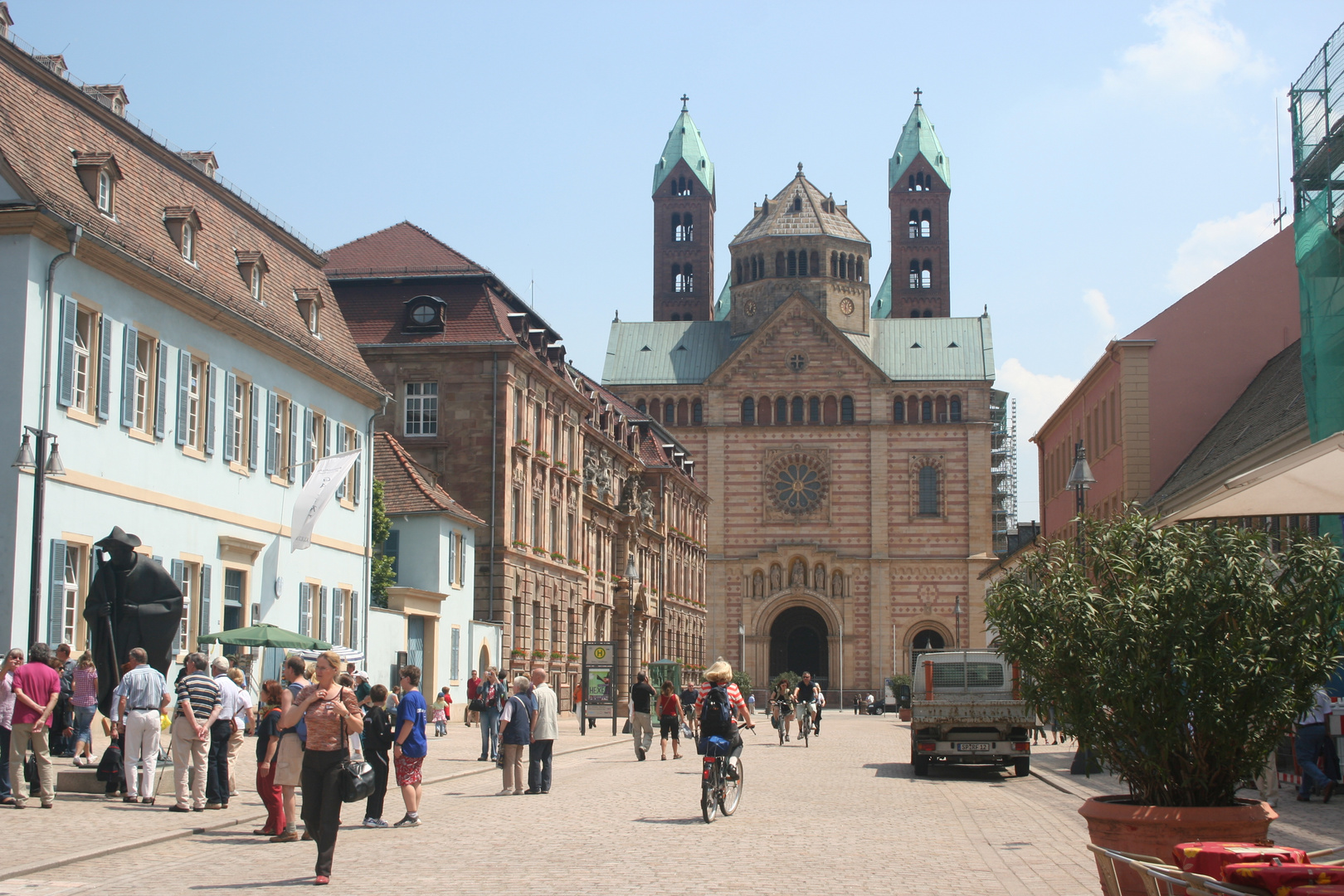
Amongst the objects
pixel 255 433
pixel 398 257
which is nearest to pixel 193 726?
pixel 255 433

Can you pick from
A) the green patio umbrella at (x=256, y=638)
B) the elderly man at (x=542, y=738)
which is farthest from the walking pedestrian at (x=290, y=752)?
the green patio umbrella at (x=256, y=638)

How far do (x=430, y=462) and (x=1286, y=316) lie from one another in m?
24.0

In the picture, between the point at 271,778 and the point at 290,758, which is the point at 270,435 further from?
the point at 290,758

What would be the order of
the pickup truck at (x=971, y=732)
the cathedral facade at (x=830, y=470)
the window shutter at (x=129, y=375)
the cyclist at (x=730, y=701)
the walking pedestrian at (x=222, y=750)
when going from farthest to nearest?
the cathedral facade at (x=830, y=470) → the pickup truck at (x=971, y=732) → the window shutter at (x=129, y=375) → the cyclist at (x=730, y=701) → the walking pedestrian at (x=222, y=750)

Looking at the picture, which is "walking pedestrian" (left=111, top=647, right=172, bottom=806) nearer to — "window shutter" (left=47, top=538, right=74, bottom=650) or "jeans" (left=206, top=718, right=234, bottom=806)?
"jeans" (left=206, top=718, right=234, bottom=806)

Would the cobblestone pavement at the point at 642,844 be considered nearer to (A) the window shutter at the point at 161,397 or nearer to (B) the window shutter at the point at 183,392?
(A) the window shutter at the point at 161,397

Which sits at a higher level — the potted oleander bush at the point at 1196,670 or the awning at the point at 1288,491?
the awning at the point at 1288,491

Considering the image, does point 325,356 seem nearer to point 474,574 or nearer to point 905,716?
point 474,574

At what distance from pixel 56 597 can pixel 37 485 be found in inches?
78.0

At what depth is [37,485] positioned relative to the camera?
2111 cm

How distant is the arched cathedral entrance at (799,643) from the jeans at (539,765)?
70498mm

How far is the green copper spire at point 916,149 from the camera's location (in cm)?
11438

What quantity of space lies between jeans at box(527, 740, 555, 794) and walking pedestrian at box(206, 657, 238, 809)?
4155 millimetres

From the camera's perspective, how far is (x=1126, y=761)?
10.1m
